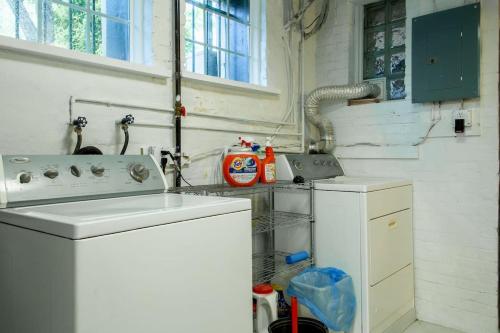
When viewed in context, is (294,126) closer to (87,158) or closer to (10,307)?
(87,158)

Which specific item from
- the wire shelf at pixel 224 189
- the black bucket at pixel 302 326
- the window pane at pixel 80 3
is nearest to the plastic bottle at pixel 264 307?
→ the black bucket at pixel 302 326

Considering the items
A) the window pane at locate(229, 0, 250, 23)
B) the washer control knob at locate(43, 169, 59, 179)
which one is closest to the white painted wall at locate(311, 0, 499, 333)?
the window pane at locate(229, 0, 250, 23)

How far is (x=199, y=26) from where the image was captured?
2.51m

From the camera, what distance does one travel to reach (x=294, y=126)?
9.75ft

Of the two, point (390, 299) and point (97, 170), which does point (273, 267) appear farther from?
point (97, 170)

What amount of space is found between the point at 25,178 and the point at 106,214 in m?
0.51

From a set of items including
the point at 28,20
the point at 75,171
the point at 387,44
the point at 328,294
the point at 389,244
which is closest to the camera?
the point at 75,171

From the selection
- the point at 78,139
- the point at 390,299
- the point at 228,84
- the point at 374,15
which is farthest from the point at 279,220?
the point at 374,15

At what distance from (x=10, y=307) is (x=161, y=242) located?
541 mm

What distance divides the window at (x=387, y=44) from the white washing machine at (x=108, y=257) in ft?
6.86

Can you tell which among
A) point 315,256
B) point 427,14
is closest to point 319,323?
point 315,256

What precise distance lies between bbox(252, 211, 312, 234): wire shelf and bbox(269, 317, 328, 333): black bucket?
55 centimetres

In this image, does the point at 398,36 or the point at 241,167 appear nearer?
the point at 241,167

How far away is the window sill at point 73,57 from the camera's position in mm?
1529
